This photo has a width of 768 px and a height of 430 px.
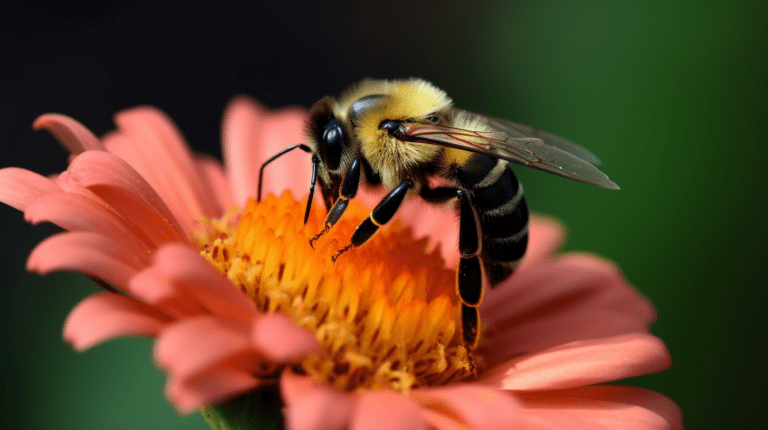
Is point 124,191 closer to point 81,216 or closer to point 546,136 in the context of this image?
point 81,216

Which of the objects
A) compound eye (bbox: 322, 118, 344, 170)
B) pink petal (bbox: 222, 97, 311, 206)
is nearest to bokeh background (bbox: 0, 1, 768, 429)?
pink petal (bbox: 222, 97, 311, 206)

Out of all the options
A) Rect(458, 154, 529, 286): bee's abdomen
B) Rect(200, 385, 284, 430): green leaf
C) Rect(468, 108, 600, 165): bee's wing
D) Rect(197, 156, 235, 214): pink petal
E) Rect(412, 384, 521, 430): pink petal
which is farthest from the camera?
Rect(197, 156, 235, 214): pink petal

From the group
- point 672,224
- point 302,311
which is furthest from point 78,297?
point 672,224

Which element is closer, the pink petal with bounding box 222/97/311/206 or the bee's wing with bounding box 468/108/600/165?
the bee's wing with bounding box 468/108/600/165

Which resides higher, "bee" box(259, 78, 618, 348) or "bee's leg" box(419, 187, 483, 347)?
"bee" box(259, 78, 618, 348)

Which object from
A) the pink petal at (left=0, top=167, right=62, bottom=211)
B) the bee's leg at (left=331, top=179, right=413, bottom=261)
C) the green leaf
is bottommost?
the green leaf

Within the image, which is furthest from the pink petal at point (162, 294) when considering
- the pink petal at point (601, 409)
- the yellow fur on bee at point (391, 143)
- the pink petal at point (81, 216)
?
the pink petal at point (601, 409)

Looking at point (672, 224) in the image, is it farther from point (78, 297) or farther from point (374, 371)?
point (78, 297)

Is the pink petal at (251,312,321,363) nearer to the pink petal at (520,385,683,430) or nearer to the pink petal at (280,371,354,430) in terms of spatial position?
the pink petal at (280,371,354,430)
